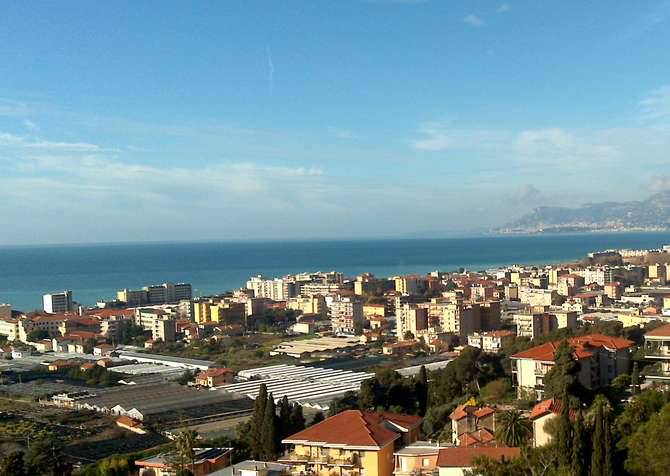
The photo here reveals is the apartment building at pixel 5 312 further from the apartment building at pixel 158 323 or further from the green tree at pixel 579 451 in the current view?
the green tree at pixel 579 451

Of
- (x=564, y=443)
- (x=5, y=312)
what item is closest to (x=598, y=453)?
(x=564, y=443)

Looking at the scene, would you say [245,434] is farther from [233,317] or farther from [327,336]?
[233,317]

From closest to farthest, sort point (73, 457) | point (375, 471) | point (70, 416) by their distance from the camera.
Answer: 1. point (375, 471)
2. point (73, 457)
3. point (70, 416)

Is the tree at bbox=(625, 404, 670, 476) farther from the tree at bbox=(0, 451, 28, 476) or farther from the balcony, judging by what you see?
the tree at bbox=(0, 451, 28, 476)

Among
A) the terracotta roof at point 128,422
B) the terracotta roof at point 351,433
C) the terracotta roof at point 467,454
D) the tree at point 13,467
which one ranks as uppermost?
the terracotta roof at point 351,433

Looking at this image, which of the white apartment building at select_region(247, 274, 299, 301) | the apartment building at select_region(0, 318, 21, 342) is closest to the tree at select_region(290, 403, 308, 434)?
the apartment building at select_region(0, 318, 21, 342)

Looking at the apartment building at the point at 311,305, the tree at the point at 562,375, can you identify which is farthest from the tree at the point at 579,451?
the apartment building at the point at 311,305

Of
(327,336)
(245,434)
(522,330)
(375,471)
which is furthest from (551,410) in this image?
(327,336)
